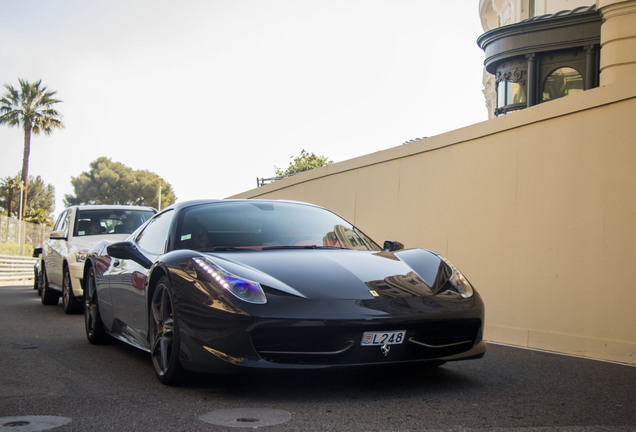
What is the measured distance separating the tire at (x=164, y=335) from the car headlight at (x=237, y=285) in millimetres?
374

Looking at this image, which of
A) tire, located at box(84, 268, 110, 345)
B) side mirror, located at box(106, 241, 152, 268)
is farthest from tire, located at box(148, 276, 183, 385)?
tire, located at box(84, 268, 110, 345)

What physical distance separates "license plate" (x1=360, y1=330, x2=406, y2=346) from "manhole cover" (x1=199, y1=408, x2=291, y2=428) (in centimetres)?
65

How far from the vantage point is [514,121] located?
9.06 m

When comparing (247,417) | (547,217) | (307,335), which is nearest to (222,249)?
(307,335)

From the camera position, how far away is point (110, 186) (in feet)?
249

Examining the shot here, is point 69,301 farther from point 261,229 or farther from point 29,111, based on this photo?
point 29,111

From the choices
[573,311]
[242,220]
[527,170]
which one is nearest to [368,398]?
[242,220]

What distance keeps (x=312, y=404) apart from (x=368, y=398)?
1.21 feet

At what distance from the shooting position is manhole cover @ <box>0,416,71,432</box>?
371cm

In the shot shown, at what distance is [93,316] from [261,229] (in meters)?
2.41

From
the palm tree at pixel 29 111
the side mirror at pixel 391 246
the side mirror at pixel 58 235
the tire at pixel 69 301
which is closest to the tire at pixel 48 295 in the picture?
the side mirror at pixel 58 235

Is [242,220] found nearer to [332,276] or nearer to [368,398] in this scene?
[332,276]

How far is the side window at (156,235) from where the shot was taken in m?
5.80

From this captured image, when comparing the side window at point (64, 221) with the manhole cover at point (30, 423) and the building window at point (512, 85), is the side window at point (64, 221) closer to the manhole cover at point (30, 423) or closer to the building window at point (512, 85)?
the manhole cover at point (30, 423)
